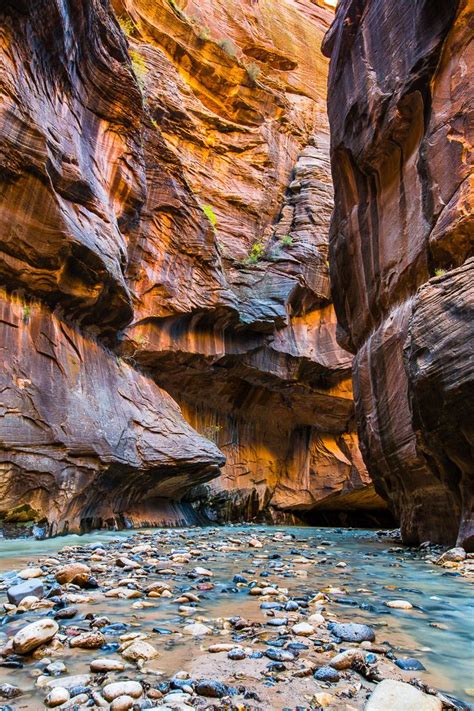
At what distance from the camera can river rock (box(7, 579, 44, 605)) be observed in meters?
3.12

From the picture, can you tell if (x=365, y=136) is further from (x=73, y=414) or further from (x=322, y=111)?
(x=322, y=111)

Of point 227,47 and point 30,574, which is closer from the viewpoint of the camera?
point 30,574

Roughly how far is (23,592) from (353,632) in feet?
7.47

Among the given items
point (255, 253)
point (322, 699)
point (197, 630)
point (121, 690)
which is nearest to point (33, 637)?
point (121, 690)

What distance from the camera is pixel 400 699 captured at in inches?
68.6

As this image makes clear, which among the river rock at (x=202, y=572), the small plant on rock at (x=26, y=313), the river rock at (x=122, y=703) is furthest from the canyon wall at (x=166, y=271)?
the river rock at (x=122, y=703)

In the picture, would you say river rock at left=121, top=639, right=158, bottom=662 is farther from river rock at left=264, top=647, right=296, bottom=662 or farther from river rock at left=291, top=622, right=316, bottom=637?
river rock at left=291, top=622, right=316, bottom=637

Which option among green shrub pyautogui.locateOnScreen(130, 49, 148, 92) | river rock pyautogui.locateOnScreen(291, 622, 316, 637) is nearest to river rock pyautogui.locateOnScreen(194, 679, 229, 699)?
river rock pyautogui.locateOnScreen(291, 622, 316, 637)

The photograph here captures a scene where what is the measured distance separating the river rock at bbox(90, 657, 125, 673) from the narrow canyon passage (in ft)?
0.08

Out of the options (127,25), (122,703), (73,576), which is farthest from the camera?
(127,25)

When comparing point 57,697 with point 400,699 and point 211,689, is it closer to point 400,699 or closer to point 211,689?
point 211,689

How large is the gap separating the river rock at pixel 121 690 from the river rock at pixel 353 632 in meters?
1.28

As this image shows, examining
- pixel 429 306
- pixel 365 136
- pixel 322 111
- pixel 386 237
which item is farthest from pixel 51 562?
pixel 322 111

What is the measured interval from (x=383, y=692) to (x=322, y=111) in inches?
1372
